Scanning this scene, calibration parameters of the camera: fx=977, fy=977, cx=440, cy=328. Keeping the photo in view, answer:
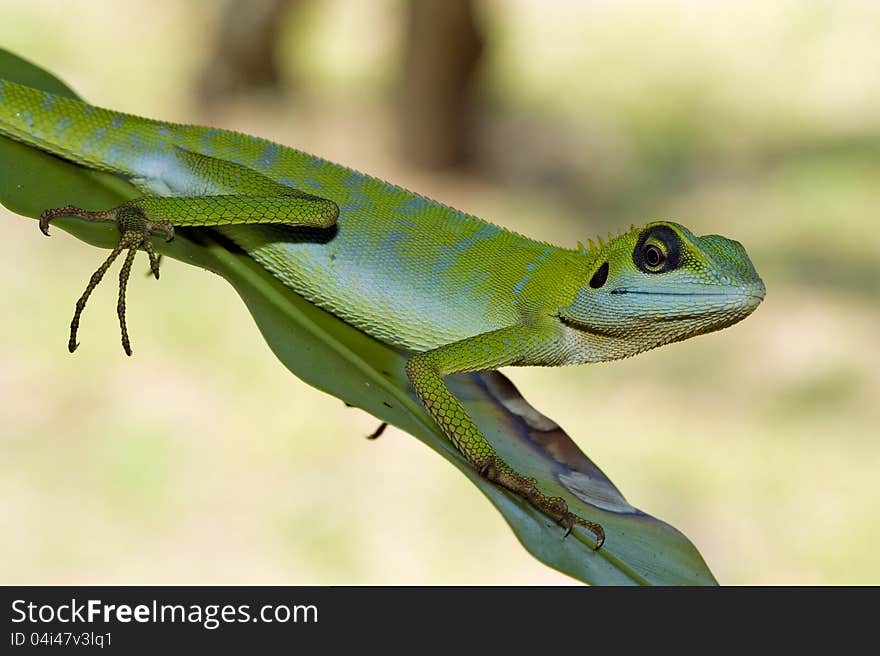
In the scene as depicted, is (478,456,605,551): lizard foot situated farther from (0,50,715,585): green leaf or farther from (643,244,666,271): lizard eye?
(643,244,666,271): lizard eye

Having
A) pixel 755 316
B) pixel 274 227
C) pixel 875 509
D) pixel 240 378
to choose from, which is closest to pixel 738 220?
pixel 755 316

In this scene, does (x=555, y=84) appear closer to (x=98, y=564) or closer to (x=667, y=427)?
(x=667, y=427)

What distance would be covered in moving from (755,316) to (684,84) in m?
6.57

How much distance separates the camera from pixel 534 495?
2.39 meters

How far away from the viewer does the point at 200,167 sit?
2998mm

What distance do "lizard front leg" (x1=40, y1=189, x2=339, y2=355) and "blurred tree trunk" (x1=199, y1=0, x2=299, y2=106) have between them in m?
9.23

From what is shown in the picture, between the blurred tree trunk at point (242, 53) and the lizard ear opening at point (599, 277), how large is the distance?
9.46m

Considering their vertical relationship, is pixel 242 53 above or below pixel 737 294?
above

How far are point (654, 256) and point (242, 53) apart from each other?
32.9 ft

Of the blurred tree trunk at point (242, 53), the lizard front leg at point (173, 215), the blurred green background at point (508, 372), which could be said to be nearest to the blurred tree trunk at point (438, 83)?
the blurred green background at point (508, 372)

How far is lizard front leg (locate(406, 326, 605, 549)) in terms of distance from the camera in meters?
2.39

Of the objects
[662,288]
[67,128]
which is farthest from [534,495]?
[67,128]

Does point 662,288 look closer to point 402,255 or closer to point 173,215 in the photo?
point 402,255

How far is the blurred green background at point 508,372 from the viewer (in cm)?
614
